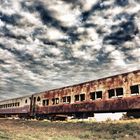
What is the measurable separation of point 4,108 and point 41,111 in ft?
56.3

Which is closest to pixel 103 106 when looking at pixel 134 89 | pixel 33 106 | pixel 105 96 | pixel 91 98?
pixel 105 96

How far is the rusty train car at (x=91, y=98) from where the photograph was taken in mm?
18406

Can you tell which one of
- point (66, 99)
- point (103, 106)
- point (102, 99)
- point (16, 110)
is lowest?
point (103, 106)

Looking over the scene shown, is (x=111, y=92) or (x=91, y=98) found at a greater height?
(x=111, y=92)

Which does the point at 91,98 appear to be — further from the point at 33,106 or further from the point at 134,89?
the point at 33,106

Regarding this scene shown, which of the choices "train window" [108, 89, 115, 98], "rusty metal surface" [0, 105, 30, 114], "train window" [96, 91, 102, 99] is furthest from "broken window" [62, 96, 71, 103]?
"rusty metal surface" [0, 105, 30, 114]

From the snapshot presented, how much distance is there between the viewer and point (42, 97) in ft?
104

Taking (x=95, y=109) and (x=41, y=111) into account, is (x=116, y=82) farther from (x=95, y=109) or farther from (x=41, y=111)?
(x=41, y=111)

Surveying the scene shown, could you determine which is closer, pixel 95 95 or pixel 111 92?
pixel 111 92

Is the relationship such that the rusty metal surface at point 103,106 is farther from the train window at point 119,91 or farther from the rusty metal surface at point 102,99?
the train window at point 119,91

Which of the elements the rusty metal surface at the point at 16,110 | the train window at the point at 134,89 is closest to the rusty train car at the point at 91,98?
the train window at the point at 134,89

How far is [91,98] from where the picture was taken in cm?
2227

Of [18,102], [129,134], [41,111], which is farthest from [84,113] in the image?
[18,102]

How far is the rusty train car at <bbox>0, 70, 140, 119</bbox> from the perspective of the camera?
18.4 metres
